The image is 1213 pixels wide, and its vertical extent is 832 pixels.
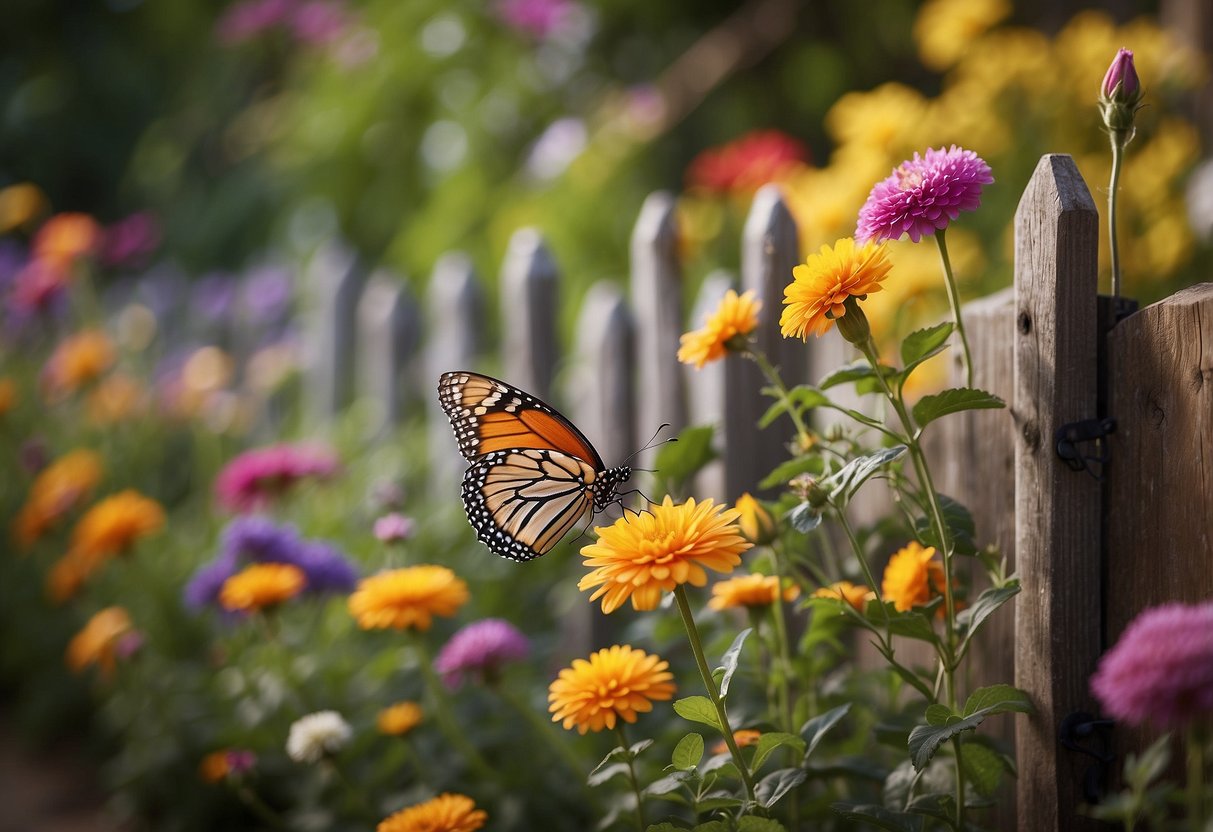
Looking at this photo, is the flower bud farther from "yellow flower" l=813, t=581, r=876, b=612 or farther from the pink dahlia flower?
the pink dahlia flower

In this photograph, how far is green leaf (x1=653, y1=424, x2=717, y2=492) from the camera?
1.69 meters

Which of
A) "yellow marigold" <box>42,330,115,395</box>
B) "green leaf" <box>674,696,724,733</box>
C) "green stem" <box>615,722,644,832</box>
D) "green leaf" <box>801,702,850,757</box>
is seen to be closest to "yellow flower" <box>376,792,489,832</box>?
"green stem" <box>615,722,644,832</box>

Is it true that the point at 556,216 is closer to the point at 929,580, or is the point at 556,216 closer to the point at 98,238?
the point at 98,238

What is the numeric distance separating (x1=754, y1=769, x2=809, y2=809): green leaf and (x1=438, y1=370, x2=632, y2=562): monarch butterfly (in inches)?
23.8

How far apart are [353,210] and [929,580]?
3974 mm

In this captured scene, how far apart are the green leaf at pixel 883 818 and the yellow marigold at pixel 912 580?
0.24m

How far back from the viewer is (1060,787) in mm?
1326

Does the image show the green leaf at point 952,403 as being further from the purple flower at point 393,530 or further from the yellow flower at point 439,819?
the purple flower at point 393,530

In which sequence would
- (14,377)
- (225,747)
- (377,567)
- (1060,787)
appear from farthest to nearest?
1. (14,377)
2. (377,567)
3. (225,747)
4. (1060,787)

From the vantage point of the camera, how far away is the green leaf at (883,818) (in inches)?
47.8

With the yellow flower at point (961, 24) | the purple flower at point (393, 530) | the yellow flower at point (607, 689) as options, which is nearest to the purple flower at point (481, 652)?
the purple flower at point (393, 530)

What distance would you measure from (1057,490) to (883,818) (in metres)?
0.44

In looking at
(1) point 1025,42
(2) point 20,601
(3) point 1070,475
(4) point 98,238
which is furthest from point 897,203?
(2) point 20,601

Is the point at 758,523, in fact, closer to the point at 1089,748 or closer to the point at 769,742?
the point at 769,742
